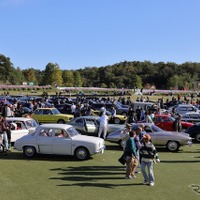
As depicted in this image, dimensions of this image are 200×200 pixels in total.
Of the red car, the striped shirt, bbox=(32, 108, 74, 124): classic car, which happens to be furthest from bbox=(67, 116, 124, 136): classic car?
the striped shirt

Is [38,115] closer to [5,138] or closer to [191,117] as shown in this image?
[191,117]

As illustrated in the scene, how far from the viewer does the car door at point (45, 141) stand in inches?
524

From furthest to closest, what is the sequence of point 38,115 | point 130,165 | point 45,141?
point 38,115 < point 45,141 < point 130,165

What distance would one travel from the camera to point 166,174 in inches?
436

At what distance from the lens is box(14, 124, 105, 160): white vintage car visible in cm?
1315

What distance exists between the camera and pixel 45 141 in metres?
13.4

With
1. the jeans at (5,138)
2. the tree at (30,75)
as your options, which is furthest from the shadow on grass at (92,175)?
the tree at (30,75)

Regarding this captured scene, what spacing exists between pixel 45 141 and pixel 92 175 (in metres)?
3.25

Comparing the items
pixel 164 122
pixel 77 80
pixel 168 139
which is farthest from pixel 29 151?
pixel 77 80

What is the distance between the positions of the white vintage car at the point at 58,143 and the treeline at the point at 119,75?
10565 cm

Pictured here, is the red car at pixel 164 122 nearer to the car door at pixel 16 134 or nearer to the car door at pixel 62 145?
the car door at pixel 16 134

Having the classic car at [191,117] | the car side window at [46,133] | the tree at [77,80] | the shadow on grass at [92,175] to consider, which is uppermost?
the tree at [77,80]

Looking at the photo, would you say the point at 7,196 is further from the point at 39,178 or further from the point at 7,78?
the point at 7,78

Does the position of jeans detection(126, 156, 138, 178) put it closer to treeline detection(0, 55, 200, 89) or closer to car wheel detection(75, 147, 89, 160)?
car wheel detection(75, 147, 89, 160)
